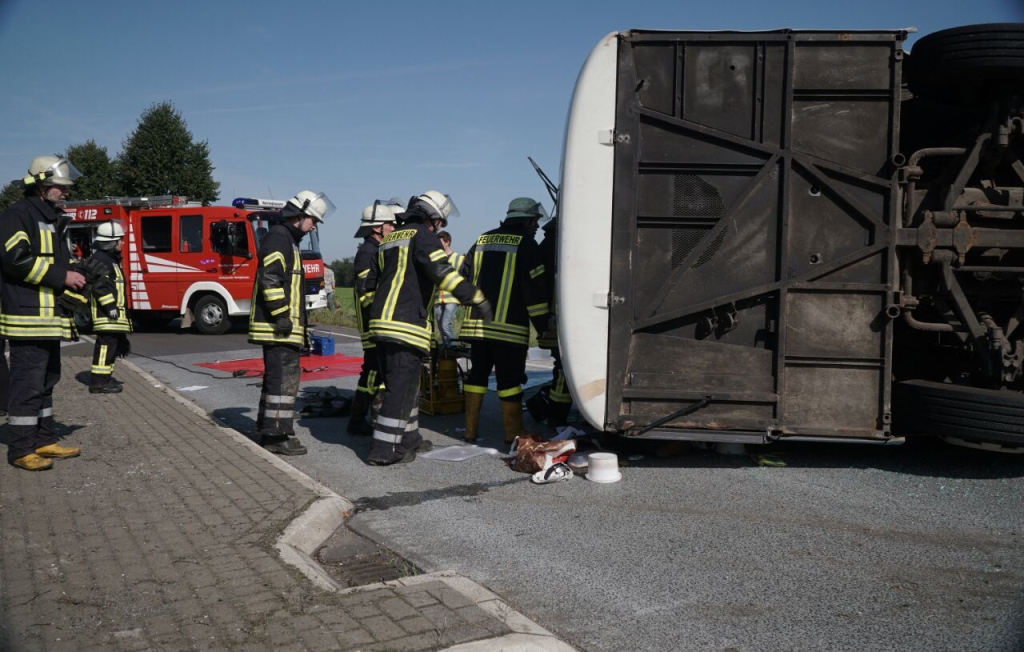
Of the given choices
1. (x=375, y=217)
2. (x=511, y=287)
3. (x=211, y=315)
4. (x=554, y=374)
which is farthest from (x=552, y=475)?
(x=211, y=315)

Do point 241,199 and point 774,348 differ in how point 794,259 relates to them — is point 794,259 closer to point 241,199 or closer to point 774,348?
point 774,348

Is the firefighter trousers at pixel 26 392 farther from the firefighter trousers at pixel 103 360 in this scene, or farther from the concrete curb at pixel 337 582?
the firefighter trousers at pixel 103 360

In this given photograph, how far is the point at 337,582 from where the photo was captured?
161 inches

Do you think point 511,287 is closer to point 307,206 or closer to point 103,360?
point 307,206

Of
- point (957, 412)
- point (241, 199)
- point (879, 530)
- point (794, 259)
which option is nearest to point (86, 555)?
point (879, 530)

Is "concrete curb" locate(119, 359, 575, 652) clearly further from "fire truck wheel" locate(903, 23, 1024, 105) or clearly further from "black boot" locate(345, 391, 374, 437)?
"fire truck wheel" locate(903, 23, 1024, 105)

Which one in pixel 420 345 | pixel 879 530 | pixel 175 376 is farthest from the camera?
pixel 175 376

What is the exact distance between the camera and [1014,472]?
556 cm

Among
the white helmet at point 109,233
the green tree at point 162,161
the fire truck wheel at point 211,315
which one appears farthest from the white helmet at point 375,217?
Answer: the green tree at point 162,161

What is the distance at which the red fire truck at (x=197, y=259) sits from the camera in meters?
18.3

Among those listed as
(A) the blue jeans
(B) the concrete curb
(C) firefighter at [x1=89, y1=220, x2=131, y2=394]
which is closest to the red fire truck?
(A) the blue jeans

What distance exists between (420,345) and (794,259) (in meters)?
2.73

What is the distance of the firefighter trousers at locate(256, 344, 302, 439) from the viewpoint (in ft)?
21.8

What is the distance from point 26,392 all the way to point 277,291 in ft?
6.17
